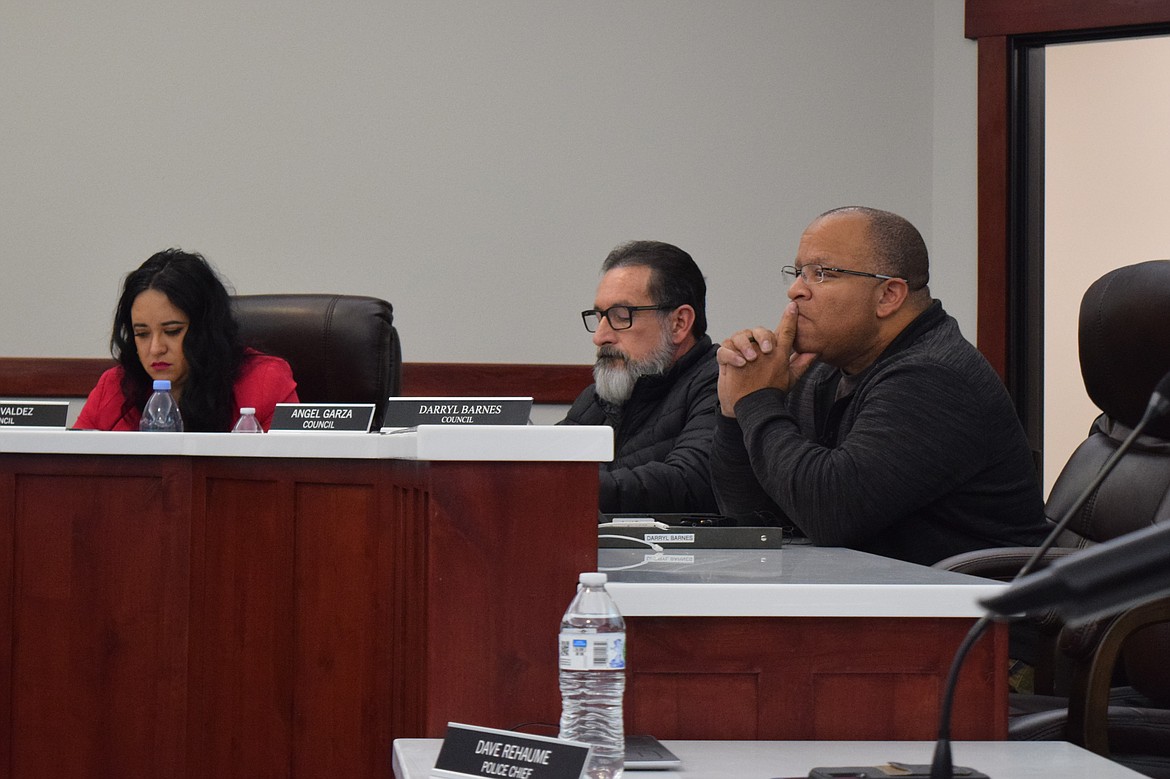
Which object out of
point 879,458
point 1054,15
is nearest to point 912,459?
point 879,458

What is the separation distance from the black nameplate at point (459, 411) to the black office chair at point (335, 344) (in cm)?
111

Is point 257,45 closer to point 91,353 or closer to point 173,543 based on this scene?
point 91,353

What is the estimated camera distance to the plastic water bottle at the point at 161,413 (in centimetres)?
269

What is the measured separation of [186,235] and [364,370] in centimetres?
125

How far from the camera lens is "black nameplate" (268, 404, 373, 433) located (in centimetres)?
202

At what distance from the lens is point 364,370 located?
9.87ft

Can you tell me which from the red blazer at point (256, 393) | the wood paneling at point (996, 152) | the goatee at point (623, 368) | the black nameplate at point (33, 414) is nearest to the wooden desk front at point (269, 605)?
the black nameplate at point (33, 414)

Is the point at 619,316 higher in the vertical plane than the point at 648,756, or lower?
higher

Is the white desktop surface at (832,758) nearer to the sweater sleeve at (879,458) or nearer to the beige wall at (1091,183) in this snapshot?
the sweater sleeve at (879,458)

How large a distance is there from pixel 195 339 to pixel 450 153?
1.19 metres

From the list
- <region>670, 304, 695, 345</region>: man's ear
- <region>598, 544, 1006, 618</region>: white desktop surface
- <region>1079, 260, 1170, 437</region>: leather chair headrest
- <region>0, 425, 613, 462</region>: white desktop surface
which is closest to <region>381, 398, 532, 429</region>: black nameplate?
<region>0, 425, 613, 462</region>: white desktop surface

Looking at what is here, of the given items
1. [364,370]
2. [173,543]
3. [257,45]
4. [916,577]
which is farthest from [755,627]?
[257,45]

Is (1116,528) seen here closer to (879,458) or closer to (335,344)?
(879,458)

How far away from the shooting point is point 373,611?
167cm
